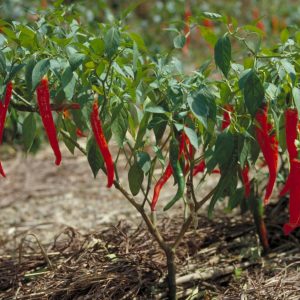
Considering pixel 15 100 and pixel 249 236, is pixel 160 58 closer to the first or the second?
pixel 15 100

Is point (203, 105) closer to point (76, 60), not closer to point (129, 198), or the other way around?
point (76, 60)

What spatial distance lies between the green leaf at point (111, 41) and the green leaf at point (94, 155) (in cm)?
35

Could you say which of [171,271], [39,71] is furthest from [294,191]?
[39,71]

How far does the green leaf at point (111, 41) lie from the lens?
2076mm

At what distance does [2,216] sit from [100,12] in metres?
4.11

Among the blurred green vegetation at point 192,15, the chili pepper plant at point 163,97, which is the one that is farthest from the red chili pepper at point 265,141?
the blurred green vegetation at point 192,15

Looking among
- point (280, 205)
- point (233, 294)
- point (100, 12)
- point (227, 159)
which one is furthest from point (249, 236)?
point (100, 12)

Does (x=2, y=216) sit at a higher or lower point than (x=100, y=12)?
lower

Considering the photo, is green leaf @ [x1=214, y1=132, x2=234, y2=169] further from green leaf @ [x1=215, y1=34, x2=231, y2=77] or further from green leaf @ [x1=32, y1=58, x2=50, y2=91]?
green leaf @ [x1=32, y1=58, x2=50, y2=91]

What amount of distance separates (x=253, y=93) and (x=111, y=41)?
45cm

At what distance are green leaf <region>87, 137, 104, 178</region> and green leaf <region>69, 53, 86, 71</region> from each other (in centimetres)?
31

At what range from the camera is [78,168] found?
225 inches

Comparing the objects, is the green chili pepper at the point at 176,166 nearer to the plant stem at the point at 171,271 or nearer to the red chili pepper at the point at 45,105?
the red chili pepper at the point at 45,105

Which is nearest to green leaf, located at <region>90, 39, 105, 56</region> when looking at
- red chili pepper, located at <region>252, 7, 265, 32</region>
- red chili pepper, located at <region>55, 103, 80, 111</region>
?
red chili pepper, located at <region>55, 103, 80, 111</region>
